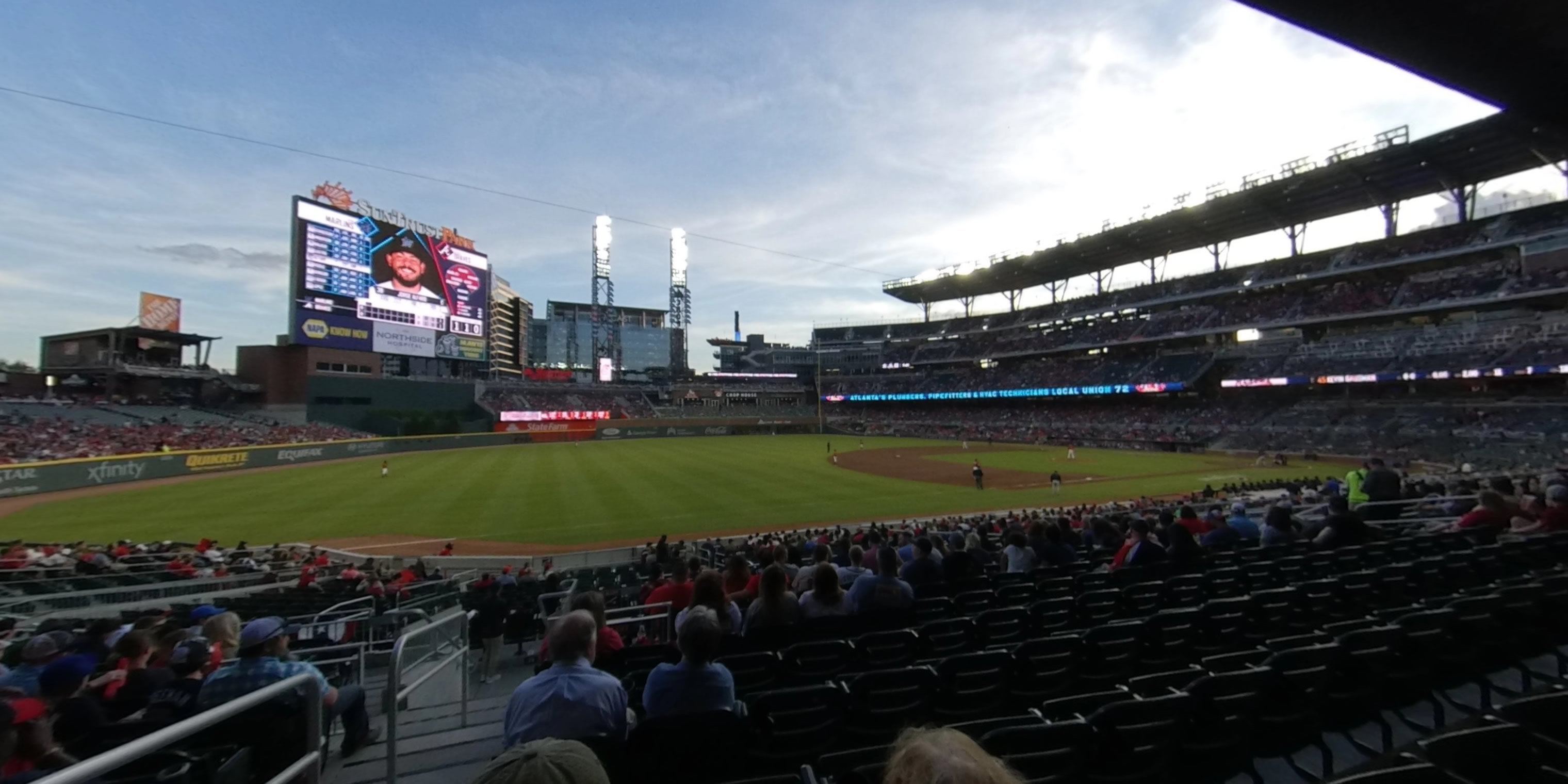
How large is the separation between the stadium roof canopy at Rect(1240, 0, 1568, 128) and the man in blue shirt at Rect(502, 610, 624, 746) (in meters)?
8.22

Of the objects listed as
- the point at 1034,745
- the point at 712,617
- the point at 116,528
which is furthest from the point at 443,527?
the point at 1034,745

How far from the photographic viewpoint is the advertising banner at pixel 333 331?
49.9 meters

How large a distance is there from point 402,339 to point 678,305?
80.5 m

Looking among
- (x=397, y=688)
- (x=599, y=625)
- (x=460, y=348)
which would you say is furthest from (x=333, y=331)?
(x=397, y=688)

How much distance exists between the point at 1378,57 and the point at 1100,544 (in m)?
7.70

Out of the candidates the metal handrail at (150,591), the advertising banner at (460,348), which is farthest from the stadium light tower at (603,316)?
the metal handrail at (150,591)

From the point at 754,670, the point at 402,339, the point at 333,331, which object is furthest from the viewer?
the point at 402,339

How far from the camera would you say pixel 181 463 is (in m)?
39.0

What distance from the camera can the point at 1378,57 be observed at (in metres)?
7.15

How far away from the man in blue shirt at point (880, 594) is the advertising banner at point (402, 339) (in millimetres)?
58125

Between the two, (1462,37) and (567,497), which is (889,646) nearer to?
(1462,37)

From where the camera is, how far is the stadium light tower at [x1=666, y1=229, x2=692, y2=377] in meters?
124

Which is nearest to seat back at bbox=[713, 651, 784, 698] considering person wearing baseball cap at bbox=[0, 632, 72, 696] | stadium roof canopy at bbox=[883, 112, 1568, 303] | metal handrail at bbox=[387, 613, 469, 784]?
metal handrail at bbox=[387, 613, 469, 784]

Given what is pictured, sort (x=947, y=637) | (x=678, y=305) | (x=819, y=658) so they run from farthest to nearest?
(x=678, y=305) < (x=947, y=637) < (x=819, y=658)
